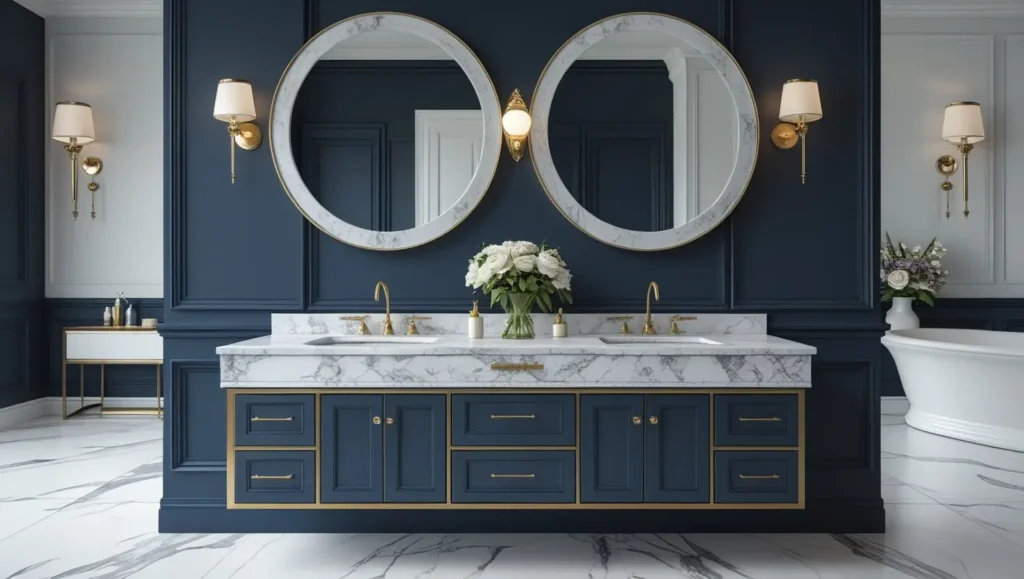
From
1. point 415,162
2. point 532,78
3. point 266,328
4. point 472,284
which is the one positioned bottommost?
point 266,328

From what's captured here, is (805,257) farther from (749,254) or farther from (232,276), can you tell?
(232,276)

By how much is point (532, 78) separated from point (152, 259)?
12.8ft

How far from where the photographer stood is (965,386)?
4.68m

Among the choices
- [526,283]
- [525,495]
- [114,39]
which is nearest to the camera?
[525,495]

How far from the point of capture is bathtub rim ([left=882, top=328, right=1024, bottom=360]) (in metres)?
4.40

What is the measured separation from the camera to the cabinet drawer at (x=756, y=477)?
2715 millimetres

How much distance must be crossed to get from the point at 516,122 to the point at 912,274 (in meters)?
3.73

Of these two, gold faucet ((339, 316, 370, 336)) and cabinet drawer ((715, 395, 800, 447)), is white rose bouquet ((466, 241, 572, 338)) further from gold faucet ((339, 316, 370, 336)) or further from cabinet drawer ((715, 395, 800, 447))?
cabinet drawer ((715, 395, 800, 447))

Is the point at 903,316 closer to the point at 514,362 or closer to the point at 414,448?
the point at 514,362

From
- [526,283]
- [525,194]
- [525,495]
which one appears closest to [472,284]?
[526,283]

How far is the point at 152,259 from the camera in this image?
224 inches

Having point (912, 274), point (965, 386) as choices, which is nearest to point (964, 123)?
point (912, 274)

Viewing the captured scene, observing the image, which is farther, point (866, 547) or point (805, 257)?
point (805, 257)

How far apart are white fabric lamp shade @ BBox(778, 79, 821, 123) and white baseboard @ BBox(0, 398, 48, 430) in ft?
18.0
